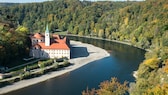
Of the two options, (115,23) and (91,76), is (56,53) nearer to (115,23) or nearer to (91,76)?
(91,76)

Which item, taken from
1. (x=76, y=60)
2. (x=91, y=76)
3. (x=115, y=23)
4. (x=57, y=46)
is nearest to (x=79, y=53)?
(x=57, y=46)

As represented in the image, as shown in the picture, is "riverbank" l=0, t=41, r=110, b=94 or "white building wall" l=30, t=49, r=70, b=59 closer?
"riverbank" l=0, t=41, r=110, b=94

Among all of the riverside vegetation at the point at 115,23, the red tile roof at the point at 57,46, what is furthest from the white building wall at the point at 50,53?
the riverside vegetation at the point at 115,23

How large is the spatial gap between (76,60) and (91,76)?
10.5m

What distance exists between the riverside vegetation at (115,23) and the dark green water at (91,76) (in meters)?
4.08

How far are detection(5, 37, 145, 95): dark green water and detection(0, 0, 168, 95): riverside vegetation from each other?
408 centimetres

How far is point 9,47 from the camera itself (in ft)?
174

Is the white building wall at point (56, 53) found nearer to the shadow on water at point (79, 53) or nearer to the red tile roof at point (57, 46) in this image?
the red tile roof at point (57, 46)

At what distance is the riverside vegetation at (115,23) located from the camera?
4559cm

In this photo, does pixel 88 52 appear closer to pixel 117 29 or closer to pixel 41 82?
pixel 41 82

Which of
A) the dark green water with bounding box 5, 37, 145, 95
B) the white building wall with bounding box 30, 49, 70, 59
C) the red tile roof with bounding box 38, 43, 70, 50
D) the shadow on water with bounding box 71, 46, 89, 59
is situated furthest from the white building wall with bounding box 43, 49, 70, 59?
→ the dark green water with bounding box 5, 37, 145, 95

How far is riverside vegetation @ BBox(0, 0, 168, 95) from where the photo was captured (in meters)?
45.6

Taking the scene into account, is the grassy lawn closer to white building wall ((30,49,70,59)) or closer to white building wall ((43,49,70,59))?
white building wall ((30,49,70,59))

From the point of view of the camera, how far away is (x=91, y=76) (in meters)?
49.0
